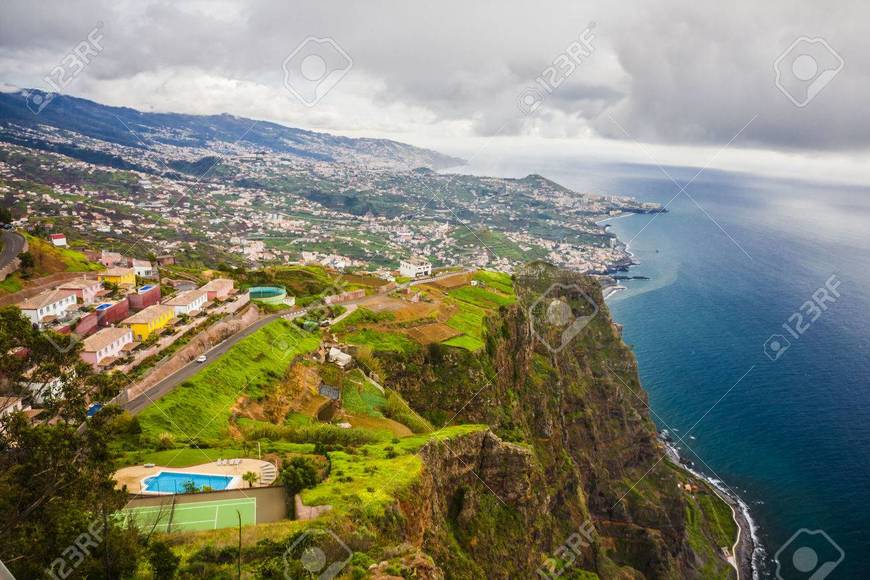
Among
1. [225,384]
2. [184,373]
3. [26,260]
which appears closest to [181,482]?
[225,384]

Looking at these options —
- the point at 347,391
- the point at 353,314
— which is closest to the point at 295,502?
the point at 347,391

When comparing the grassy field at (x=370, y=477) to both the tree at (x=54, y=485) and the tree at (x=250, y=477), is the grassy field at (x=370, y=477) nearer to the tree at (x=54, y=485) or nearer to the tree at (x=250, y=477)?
the tree at (x=250, y=477)

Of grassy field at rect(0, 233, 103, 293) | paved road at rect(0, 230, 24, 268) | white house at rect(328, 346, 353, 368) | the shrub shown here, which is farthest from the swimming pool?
paved road at rect(0, 230, 24, 268)

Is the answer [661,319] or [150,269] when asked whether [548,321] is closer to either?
[150,269]

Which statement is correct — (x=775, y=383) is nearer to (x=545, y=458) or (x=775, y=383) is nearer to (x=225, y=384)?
(x=545, y=458)


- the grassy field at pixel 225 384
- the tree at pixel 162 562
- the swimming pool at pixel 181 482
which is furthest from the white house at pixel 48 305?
the tree at pixel 162 562
